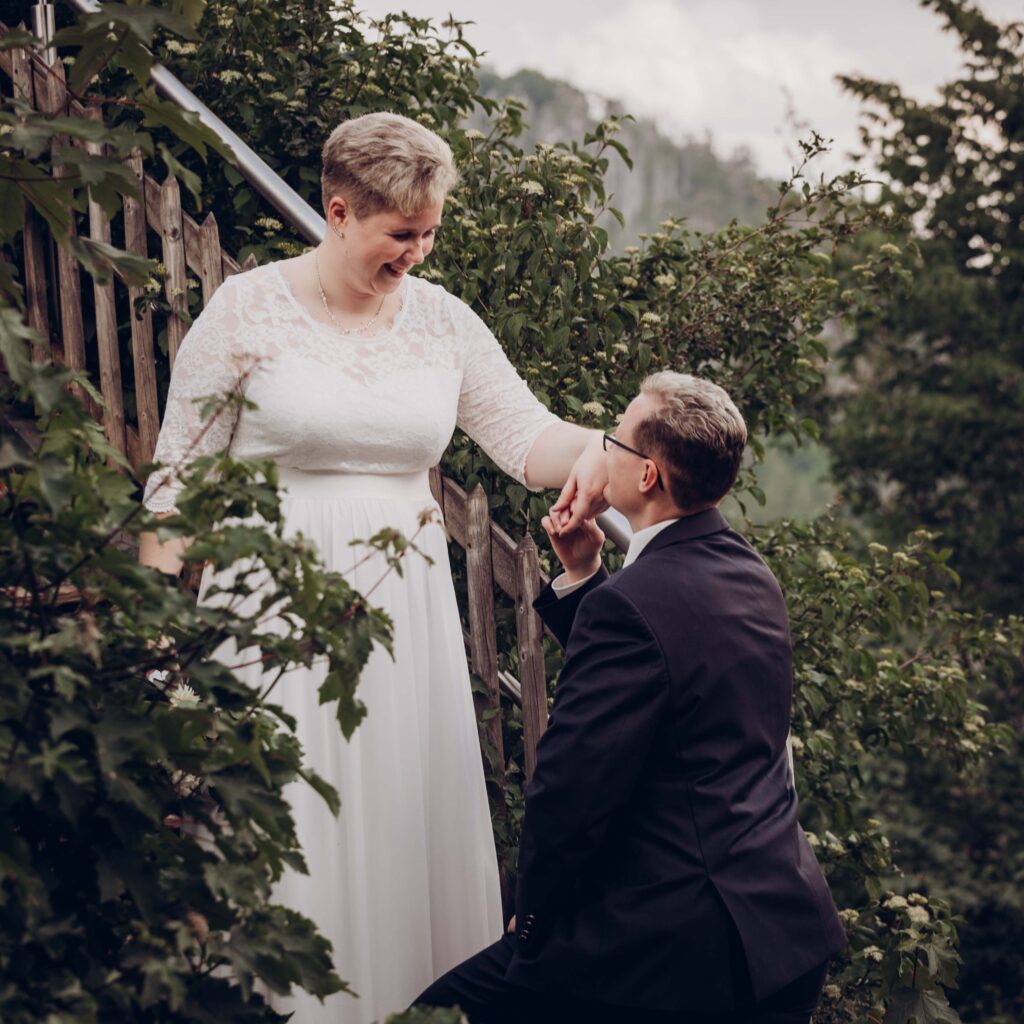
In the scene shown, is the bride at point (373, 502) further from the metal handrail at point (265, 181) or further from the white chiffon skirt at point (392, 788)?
the metal handrail at point (265, 181)

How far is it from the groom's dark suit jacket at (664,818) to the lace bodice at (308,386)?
0.62 metres

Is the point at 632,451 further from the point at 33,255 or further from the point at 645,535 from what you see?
the point at 33,255

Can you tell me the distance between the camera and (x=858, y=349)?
12617mm

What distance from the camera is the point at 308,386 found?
253 cm

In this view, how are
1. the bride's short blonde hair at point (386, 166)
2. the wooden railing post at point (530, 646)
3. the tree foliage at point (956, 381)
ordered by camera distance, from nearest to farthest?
the bride's short blonde hair at point (386, 166) < the wooden railing post at point (530, 646) < the tree foliage at point (956, 381)

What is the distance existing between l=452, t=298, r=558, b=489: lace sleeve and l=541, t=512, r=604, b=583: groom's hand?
274 millimetres

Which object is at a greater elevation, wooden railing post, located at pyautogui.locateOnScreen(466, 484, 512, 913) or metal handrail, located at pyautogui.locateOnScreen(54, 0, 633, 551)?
metal handrail, located at pyautogui.locateOnScreen(54, 0, 633, 551)

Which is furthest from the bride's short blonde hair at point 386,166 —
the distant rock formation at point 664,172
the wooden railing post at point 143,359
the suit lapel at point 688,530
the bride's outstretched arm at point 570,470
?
the distant rock formation at point 664,172

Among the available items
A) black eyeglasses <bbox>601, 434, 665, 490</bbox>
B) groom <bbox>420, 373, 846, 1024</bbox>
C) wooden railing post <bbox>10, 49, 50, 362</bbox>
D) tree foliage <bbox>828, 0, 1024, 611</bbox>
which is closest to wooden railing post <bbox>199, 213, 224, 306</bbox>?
wooden railing post <bbox>10, 49, 50, 362</bbox>

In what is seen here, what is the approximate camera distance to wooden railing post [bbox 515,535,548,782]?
3016 mm

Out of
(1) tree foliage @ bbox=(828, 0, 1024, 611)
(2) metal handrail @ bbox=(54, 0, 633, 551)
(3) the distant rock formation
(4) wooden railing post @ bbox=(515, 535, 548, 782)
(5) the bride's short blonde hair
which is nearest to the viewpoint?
(5) the bride's short blonde hair

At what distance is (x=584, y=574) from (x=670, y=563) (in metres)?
0.46

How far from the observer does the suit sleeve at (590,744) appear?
6.91 feet

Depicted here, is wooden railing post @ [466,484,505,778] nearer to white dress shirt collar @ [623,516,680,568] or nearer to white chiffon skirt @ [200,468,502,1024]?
white chiffon skirt @ [200,468,502,1024]
